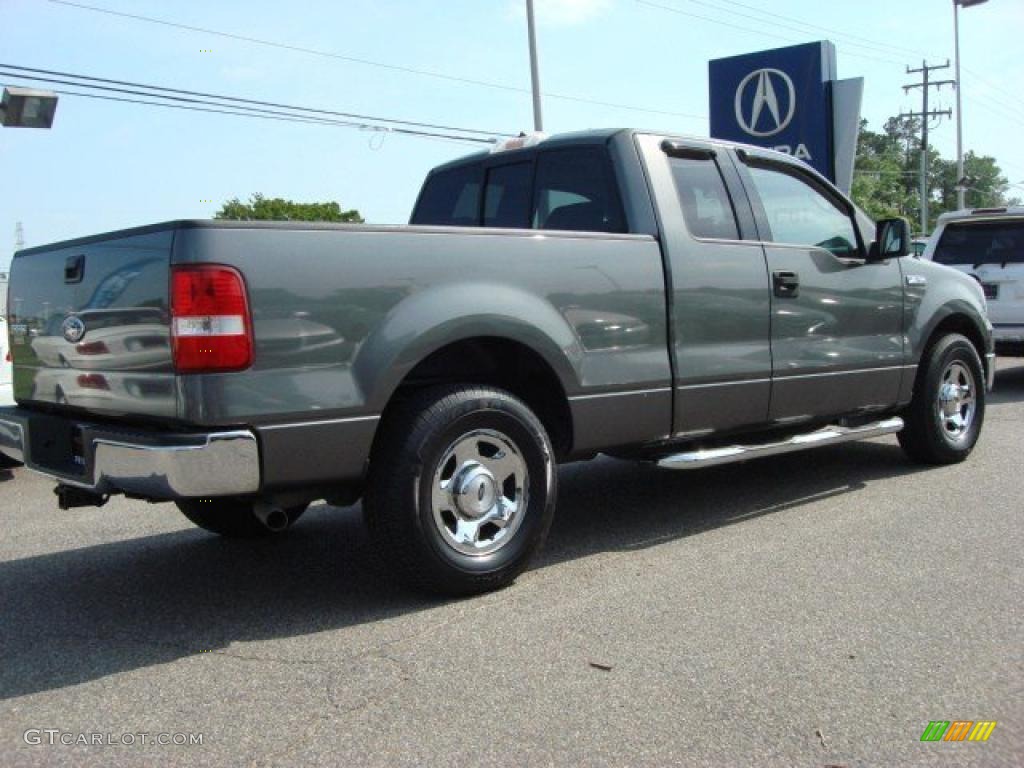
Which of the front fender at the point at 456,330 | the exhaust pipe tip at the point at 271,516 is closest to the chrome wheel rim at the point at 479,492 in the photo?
the front fender at the point at 456,330

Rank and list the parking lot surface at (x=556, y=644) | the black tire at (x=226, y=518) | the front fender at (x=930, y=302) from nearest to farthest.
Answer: the parking lot surface at (x=556, y=644) < the black tire at (x=226, y=518) < the front fender at (x=930, y=302)

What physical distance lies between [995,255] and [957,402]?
522cm

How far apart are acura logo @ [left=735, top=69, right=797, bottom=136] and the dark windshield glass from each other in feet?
10.8

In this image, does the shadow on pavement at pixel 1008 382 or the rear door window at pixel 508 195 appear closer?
the rear door window at pixel 508 195

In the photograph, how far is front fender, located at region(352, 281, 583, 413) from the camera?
12.0ft

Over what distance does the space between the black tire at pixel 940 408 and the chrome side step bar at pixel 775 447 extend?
0.84 ft

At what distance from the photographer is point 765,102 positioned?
13.9m

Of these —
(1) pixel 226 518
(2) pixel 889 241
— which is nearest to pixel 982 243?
(2) pixel 889 241

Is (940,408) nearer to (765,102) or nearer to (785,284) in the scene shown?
(785,284)

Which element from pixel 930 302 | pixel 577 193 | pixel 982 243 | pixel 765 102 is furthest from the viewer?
pixel 765 102

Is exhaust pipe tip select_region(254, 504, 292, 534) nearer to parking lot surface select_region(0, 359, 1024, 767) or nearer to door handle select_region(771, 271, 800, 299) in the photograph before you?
parking lot surface select_region(0, 359, 1024, 767)

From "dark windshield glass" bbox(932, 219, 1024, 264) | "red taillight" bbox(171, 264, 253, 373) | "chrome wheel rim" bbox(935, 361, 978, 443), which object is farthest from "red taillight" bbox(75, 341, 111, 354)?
"dark windshield glass" bbox(932, 219, 1024, 264)

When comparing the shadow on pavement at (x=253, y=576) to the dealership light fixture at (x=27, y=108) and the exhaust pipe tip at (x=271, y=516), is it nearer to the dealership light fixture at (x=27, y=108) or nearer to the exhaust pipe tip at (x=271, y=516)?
the exhaust pipe tip at (x=271, y=516)

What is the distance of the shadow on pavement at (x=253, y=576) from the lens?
3604 mm
